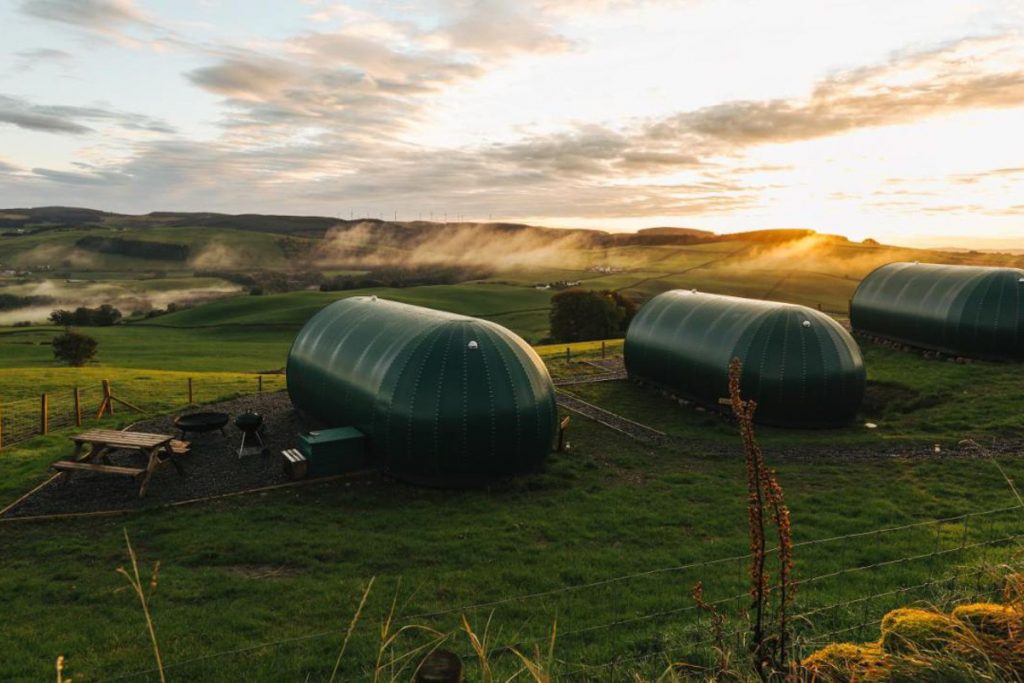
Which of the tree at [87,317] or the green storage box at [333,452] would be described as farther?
the tree at [87,317]

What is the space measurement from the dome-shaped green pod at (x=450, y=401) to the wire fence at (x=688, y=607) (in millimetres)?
6010

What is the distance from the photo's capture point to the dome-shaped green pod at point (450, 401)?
18.7 metres

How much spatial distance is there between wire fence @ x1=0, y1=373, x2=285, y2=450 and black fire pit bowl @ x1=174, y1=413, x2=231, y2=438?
6.53m

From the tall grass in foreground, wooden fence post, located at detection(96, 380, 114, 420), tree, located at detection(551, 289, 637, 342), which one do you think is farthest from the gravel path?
tree, located at detection(551, 289, 637, 342)

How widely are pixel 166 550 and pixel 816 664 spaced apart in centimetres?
1427

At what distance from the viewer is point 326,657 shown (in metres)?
10.2

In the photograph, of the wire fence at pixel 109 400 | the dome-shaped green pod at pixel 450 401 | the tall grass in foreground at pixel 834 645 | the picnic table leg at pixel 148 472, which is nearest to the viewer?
the tall grass in foreground at pixel 834 645

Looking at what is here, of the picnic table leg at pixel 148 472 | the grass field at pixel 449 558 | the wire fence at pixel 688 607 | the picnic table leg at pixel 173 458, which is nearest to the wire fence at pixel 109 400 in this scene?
the grass field at pixel 449 558

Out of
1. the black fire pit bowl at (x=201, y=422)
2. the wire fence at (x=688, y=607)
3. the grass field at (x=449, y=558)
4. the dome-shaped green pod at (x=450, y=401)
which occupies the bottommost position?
the grass field at (x=449, y=558)

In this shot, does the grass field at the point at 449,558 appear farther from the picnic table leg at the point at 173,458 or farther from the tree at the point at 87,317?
the tree at the point at 87,317

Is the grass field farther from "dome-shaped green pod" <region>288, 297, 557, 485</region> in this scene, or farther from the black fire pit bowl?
the black fire pit bowl

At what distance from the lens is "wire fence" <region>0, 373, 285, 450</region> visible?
991 inches

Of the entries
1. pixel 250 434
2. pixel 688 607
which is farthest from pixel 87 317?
pixel 688 607

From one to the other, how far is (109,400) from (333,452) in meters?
14.2
